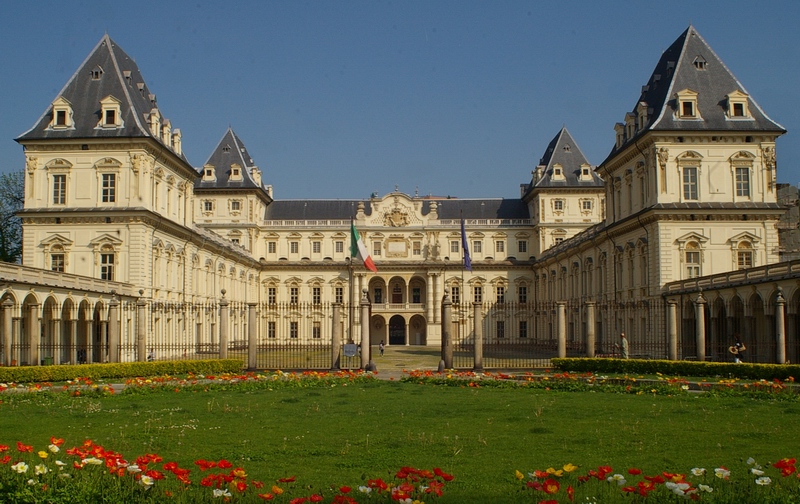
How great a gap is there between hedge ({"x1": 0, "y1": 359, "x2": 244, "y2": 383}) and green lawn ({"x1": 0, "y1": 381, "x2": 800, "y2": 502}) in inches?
256

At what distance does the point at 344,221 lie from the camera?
8531cm

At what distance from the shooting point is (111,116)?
154 feet

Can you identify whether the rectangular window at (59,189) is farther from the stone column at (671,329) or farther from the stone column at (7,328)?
the stone column at (671,329)

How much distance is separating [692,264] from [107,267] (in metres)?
32.0

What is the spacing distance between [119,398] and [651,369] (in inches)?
724

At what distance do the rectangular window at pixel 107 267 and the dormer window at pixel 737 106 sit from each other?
3495cm

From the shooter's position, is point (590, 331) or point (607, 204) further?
point (607, 204)

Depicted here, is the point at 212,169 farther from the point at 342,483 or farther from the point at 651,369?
the point at 342,483

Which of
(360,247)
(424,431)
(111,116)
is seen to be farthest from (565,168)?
(424,431)

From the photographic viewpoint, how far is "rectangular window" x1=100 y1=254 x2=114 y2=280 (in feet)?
150

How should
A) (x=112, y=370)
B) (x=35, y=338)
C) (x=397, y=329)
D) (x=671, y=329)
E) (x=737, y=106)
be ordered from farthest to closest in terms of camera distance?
1. (x=397, y=329)
2. (x=737, y=106)
3. (x=671, y=329)
4. (x=35, y=338)
5. (x=112, y=370)

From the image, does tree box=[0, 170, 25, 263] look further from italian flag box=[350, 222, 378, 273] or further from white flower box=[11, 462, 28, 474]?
white flower box=[11, 462, 28, 474]

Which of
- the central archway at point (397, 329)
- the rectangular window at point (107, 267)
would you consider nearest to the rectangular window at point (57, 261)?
the rectangular window at point (107, 267)

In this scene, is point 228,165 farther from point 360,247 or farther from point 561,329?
point 561,329
